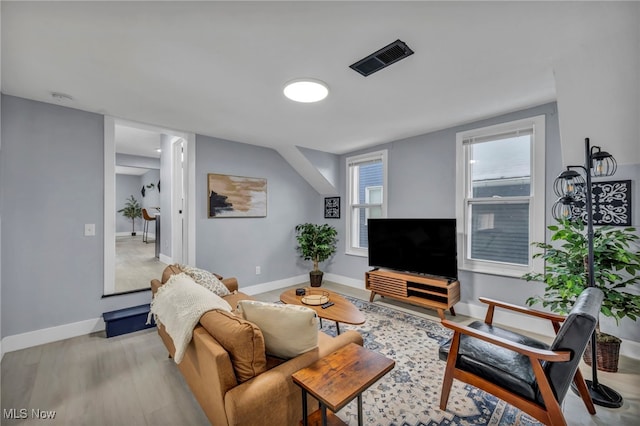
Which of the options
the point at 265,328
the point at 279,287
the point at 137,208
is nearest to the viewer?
the point at 265,328

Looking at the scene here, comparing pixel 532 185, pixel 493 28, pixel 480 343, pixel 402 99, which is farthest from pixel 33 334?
pixel 532 185

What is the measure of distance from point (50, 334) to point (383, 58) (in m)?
4.04

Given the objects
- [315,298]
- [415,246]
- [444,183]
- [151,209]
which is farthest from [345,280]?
[151,209]

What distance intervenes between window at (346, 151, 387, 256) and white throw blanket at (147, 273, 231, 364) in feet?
10.4

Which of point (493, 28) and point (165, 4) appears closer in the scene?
point (165, 4)

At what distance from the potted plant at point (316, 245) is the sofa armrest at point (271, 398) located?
3.20m

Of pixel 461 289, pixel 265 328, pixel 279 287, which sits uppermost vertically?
pixel 265 328

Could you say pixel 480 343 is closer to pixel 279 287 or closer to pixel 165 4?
pixel 165 4

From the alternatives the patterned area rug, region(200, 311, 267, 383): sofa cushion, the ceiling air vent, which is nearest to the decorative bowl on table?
the patterned area rug

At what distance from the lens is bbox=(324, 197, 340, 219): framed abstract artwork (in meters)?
5.02

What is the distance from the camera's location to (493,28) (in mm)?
1612

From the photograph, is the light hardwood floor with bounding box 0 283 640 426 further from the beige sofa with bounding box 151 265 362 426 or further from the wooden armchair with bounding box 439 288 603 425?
the beige sofa with bounding box 151 265 362 426

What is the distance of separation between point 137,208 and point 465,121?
8.80 m

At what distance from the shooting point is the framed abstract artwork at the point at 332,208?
502 centimetres
